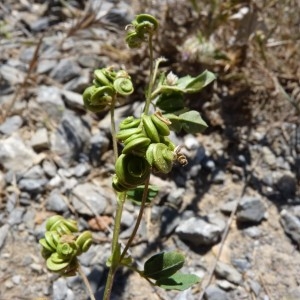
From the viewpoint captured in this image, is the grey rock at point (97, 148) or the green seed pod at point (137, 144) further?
the grey rock at point (97, 148)

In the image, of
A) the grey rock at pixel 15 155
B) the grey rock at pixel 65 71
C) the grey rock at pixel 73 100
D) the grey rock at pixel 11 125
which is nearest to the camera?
the grey rock at pixel 15 155

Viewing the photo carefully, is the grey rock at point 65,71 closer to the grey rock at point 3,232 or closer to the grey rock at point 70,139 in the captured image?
the grey rock at point 70,139

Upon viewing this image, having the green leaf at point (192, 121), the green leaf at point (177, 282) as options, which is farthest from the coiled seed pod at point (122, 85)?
the green leaf at point (177, 282)

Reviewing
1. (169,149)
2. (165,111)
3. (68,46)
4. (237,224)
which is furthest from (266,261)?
(68,46)

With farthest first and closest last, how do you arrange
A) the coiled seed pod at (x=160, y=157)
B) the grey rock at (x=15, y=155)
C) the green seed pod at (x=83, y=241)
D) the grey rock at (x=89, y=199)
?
the grey rock at (x=15, y=155)
the grey rock at (x=89, y=199)
the green seed pod at (x=83, y=241)
the coiled seed pod at (x=160, y=157)

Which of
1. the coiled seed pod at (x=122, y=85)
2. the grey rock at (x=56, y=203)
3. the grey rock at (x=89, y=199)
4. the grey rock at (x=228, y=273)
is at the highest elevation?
the coiled seed pod at (x=122, y=85)

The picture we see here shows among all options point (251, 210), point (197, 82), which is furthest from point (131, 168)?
point (251, 210)
